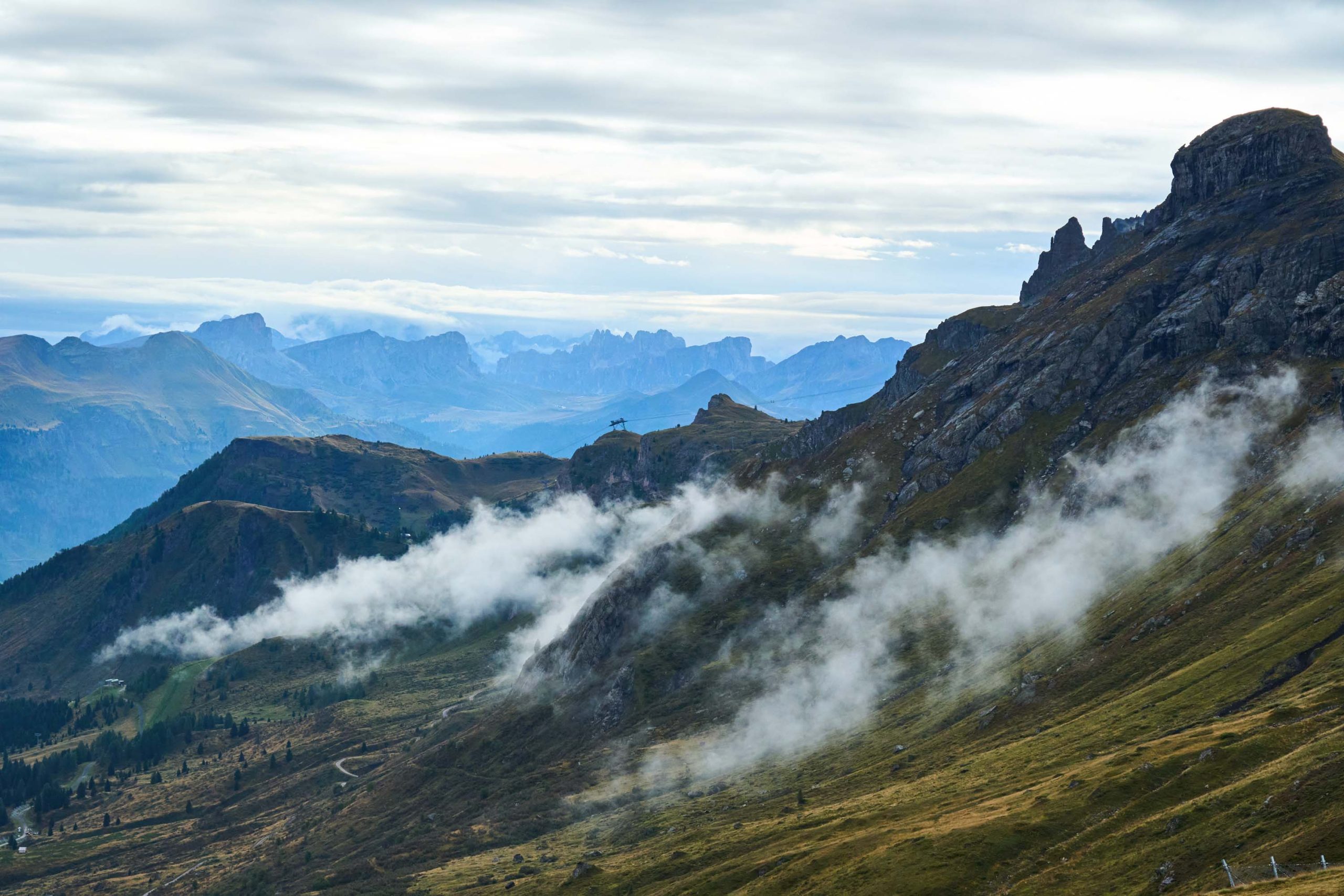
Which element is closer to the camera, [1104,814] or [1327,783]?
[1327,783]

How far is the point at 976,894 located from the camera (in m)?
172

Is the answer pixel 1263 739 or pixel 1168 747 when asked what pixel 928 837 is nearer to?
pixel 1168 747

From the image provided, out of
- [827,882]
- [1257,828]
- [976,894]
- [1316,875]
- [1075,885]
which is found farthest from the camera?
[827,882]

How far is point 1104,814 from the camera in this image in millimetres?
178125

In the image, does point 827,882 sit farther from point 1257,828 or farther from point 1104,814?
Answer: point 1257,828

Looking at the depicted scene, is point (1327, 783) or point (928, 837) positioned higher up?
point (1327, 783)

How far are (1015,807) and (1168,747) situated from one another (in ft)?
93.4

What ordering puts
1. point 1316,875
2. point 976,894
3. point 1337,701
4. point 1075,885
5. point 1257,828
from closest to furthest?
point 1316,875 → point 1257,828 → point 1075,885 → point 976,894 → point 1337,701

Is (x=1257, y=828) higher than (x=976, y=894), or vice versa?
(x=1257, y=828)

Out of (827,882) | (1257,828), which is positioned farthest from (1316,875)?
(827,882)

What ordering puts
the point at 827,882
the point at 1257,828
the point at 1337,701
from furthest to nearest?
1. the point at 827,882
2. the point at 1337,701
3. the point at 1257,828

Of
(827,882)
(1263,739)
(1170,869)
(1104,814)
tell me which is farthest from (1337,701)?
(827,882)

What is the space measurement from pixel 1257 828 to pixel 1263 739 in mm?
37060

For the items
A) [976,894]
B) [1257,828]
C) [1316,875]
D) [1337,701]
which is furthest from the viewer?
[1337,701]
